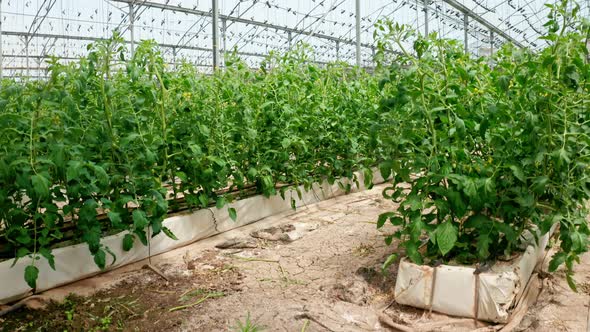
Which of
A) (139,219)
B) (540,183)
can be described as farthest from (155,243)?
(540,183)

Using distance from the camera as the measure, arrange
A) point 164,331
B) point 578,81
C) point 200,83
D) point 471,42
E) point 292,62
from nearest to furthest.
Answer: point 578,81 → point 164,331 → point 200,83 → point 292,62 → point 471,42

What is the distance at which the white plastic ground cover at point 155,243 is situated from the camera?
2.43m

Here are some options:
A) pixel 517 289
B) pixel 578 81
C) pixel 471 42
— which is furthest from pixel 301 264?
pixel 471 42

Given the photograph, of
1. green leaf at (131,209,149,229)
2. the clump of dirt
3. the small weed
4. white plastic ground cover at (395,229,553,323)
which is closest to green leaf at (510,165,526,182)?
white plastic ground cover at (395,229,553,323)

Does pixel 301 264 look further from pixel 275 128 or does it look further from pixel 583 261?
pixel 583 261

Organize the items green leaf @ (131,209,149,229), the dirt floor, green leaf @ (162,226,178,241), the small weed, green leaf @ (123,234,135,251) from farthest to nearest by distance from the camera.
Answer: green leaf @ (162,226,178,241)
green leaf @ (123,234,135,251)
green leaf @ (131,209,149,229)
the dirt floor
the small weed

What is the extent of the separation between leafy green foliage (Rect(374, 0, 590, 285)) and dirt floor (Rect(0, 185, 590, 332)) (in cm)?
29

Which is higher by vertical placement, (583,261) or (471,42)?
(471,42)

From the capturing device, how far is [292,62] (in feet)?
14.0

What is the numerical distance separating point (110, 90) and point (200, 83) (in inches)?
31.5

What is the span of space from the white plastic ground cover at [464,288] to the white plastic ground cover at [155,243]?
5.28ft

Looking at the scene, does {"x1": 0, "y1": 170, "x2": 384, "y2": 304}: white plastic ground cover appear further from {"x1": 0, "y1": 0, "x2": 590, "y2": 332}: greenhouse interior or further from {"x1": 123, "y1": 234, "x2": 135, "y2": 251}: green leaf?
{"x1": 123, "y1": 234, "x2": 135, "y2": 251}: green leaf

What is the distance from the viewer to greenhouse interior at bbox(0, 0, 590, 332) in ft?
7.10

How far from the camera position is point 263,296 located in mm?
2557
